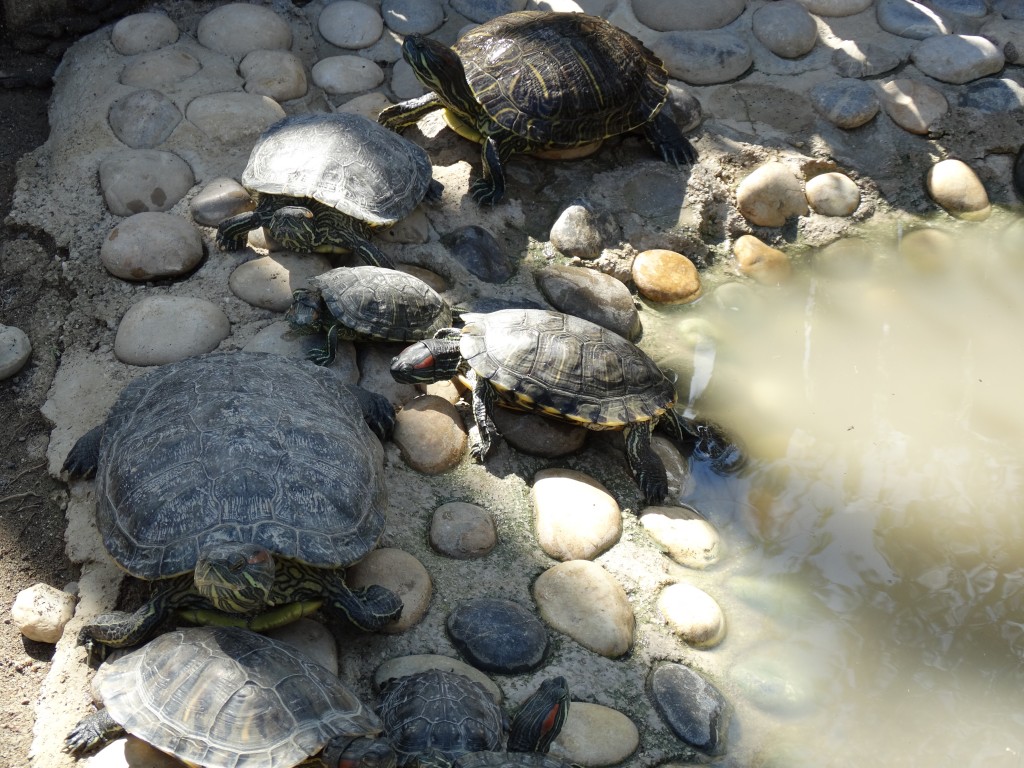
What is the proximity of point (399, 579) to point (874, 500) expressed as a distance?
2403 mm

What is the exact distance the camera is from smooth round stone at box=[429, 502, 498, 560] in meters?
4.04

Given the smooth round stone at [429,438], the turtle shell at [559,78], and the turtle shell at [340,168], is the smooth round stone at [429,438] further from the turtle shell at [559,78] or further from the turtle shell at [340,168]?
the turtle shell at [559,78]

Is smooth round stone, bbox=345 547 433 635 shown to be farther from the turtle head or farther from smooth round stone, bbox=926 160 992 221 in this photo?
smooth round stone, bbox=926 160 992 221

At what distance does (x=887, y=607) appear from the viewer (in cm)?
421

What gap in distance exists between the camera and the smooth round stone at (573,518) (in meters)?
4.19

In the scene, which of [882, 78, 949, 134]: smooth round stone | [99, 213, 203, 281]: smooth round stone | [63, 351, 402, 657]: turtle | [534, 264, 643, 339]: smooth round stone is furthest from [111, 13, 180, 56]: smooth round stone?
[882, 78, 949, 134]: smooth round stone

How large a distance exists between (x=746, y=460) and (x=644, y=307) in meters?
1.31

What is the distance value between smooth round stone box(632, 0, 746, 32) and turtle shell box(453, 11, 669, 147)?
90cm

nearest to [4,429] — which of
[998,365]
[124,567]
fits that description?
[124,567]

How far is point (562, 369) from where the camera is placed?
180 inches

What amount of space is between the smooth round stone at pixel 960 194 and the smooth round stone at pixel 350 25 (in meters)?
4.04

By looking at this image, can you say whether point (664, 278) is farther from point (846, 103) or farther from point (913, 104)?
point (913, 104)

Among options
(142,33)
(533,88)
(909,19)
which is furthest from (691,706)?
(909,19)

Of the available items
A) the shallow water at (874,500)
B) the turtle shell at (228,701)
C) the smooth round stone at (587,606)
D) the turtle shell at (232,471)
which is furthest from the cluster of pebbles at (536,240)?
the turtle shell at (232,471)
